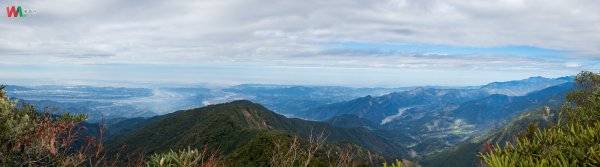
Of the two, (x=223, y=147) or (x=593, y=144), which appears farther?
(x=223, y=147)

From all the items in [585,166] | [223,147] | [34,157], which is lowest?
[223,147]

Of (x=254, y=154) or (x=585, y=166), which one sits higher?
(x=585, y=166)

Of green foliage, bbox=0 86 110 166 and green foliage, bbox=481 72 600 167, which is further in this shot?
green foliage, bbox=0 86 110 166

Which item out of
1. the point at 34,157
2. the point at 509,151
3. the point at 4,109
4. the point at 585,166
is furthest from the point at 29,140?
the point at 585,166

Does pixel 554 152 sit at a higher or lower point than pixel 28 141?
higher

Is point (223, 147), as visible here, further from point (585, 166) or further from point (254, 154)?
point (585, 166)

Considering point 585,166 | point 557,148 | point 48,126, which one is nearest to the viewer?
point 585,166

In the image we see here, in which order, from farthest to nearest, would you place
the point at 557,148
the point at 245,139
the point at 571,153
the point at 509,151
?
1. the point at 245,139
2. the point at 509,151
3. the point at 557,148
4. the point at 571,153

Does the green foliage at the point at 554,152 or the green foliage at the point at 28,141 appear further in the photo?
the green foliage at the point at 28,141

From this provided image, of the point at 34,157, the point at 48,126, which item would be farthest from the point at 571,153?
the point at 34,157

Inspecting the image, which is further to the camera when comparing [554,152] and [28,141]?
[28,141]

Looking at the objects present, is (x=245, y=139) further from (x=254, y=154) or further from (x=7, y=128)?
(x=7, y=128)
